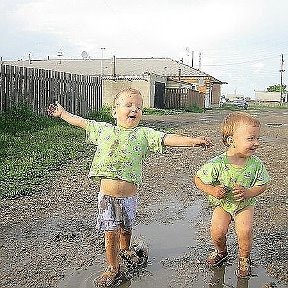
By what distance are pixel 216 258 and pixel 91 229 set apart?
143cm

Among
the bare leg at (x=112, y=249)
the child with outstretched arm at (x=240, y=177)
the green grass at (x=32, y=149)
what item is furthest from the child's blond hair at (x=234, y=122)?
the green grass at (x=32, y=149)

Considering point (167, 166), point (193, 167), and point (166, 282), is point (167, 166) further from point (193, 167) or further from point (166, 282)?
point (166, 282)

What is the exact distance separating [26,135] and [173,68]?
5072cm

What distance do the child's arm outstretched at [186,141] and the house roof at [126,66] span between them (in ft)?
182

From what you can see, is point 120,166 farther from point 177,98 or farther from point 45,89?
point 177,98

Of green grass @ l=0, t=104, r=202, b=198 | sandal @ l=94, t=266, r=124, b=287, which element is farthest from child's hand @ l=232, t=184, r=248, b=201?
green grass @ l=0, t=104, r=202, b=198

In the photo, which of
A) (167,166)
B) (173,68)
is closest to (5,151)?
(167,166)

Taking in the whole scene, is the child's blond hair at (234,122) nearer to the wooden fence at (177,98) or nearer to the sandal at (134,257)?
the sandal at (134,257)

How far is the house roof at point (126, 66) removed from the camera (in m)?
60.4

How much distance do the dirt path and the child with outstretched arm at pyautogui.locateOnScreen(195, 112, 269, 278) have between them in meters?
0.40

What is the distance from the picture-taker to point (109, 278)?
395cm

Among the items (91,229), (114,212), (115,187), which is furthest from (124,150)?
(91,229)

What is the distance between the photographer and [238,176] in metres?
4.16

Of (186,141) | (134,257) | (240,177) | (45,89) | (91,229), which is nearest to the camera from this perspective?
(186,141)
